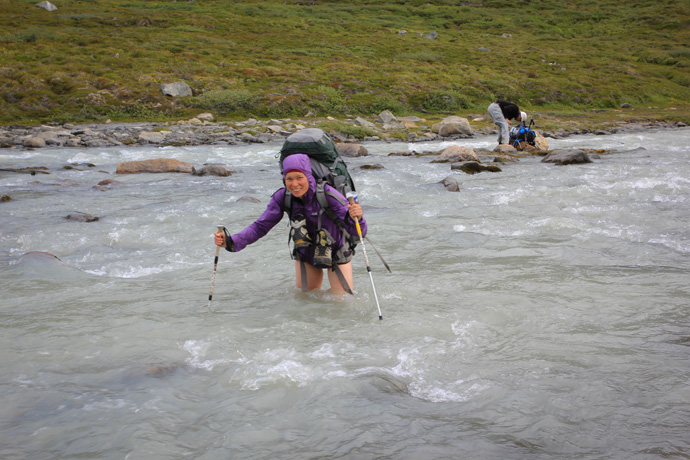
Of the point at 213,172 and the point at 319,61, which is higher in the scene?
the point at 319,61

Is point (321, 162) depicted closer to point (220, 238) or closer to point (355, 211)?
point (355, 211)

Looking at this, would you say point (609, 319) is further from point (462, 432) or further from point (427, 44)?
point (427, 44)

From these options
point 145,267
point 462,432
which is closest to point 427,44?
point 145,267

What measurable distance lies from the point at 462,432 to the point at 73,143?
92.8ft

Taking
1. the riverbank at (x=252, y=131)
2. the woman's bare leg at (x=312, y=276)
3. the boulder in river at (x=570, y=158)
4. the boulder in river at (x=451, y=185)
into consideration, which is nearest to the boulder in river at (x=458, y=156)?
the boulder in river at (x=570, y=158)

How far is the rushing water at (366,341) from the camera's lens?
3.92 metres

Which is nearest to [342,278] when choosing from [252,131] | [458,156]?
[458,156]

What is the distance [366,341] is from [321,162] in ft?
7.07

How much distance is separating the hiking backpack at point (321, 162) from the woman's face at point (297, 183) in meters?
0.17

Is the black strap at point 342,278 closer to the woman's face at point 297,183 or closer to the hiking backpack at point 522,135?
the woman's face at point 297,183

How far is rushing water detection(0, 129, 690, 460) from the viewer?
3.92 meters

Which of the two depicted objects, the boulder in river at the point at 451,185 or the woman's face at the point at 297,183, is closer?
the woman's face at the point at 297,183

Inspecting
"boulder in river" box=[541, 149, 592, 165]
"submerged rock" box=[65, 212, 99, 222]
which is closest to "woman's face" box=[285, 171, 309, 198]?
"submerged rock" box=[65, 212, 99, 222]

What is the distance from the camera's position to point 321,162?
632cm
